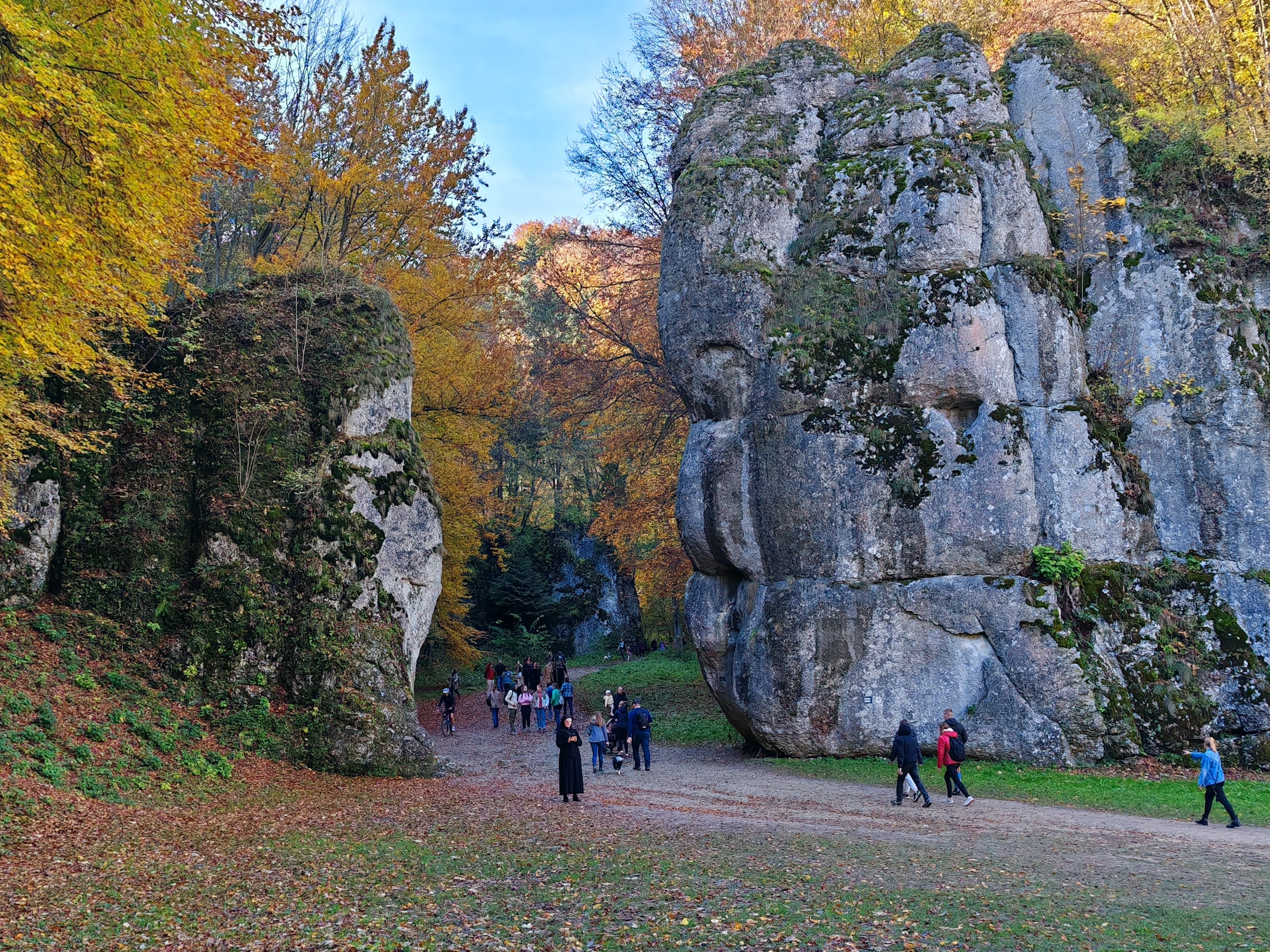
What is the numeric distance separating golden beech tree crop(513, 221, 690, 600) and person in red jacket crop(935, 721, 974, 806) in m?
12.4

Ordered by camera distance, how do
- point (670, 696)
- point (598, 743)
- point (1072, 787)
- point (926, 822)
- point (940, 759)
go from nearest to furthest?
point (926, 822)
point (940, 759)
point (1072, 787)
point (598, 743)
point (670, 696)

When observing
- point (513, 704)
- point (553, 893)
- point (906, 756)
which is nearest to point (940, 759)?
point (906, 756)

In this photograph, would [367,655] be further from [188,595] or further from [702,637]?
[702,637]

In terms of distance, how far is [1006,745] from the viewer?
1609cm

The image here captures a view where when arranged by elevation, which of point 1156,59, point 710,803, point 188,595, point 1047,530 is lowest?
point 710,803

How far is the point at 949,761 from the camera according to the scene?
13.5 metres

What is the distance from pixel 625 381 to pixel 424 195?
7700 mm

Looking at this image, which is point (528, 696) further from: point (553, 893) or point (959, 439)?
point (553, 893)

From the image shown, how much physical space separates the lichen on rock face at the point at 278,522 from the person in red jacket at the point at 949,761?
8944 millimetres

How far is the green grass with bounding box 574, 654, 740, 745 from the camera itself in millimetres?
22281

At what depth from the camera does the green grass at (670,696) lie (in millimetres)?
22281

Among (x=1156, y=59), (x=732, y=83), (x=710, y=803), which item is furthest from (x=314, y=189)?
(x=1156, y=59)

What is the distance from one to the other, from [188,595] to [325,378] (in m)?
5.20

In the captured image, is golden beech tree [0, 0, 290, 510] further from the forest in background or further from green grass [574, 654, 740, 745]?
green grass [574, 654, 740, 745]
